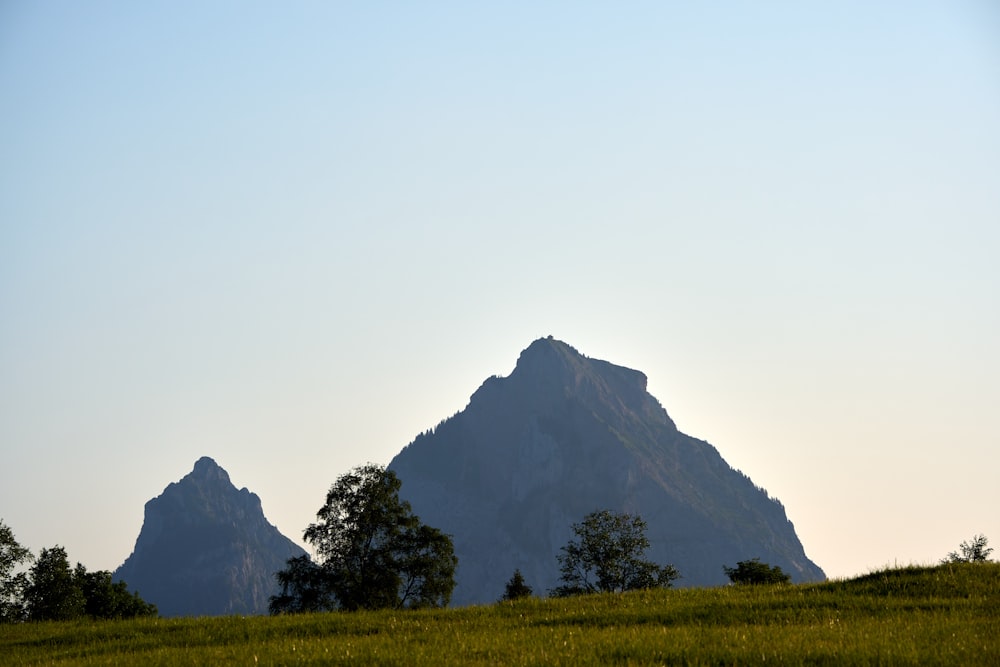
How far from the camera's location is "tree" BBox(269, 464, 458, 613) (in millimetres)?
79938

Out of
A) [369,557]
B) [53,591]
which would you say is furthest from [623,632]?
[53,591]

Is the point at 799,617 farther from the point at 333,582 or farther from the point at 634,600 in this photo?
the point at 333,582

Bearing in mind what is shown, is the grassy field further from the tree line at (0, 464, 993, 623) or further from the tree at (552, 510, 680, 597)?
the tree at (552, 510, 680, 597)

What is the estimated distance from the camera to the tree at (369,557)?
79.9 meters

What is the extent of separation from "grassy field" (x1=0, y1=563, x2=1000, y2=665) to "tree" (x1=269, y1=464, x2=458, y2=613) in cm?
4893

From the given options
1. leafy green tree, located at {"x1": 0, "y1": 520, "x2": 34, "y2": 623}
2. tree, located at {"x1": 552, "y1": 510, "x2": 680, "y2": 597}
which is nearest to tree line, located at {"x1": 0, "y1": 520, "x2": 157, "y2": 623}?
leafy green tree, located at {"x1": 0, "y1": 520, "x2": 34, "y2": 623}

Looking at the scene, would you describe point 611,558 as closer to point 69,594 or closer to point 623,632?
point 69,594

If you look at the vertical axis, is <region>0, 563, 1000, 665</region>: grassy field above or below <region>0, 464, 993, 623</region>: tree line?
below

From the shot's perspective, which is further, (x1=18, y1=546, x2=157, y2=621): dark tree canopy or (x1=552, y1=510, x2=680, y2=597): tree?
(x1=552, y1=510, x2=680, y2=597): tree

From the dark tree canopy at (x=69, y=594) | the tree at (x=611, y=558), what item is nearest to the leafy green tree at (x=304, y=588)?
the dark tree canopy at (x=69, y=594)

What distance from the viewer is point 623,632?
22250 mm

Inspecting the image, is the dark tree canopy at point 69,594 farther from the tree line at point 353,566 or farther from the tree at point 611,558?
the tree at point 611,558

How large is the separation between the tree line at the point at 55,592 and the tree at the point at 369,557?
48.7ft

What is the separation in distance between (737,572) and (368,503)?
3306 centimetres
